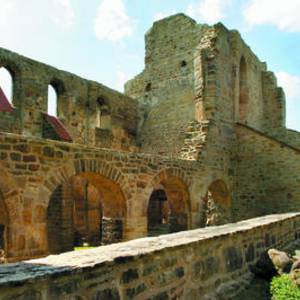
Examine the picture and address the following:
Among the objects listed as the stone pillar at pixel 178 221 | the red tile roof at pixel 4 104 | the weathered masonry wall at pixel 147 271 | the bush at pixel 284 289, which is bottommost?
the bush at pixel 284 289

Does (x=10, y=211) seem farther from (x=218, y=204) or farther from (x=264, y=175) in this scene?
(x=264, y=175)

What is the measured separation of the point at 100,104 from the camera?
54.3ft

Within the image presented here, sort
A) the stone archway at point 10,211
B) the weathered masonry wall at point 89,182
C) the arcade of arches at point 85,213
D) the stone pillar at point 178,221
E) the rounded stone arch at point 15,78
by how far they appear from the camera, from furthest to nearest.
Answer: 1. the rounded stone arch at point 15,78
2. the stone pillar at point 178,221
3. the arcade of arches at point 85,213
4. the weathered masonry wall at point 89,182
5. the stone archway at point 10,211

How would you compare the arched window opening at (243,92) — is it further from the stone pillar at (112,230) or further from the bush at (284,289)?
the bush at (284,289)

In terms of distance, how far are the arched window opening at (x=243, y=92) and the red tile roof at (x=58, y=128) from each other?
756 centimetres

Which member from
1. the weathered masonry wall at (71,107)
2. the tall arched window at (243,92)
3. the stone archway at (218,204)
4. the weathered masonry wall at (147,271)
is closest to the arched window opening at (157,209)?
the weathered masonry wall at (71,107)

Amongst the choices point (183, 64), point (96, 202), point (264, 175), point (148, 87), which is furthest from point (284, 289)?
point (148, 87)

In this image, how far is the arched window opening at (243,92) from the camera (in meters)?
15.9

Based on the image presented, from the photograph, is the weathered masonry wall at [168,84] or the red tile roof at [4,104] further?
the weathered masonry wall at [168,84]

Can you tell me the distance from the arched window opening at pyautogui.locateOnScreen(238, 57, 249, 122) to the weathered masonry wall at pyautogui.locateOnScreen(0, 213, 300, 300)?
11050mm

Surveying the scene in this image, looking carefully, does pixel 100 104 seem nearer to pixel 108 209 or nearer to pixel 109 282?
pixel 108 209

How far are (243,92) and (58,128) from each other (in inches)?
324

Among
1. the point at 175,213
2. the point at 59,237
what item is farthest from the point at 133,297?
the point at 59,237

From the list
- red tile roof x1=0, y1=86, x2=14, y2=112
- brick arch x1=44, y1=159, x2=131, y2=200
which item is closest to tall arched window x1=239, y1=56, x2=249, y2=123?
brick arch x1=44, y1=159, x2=131, y2=200
